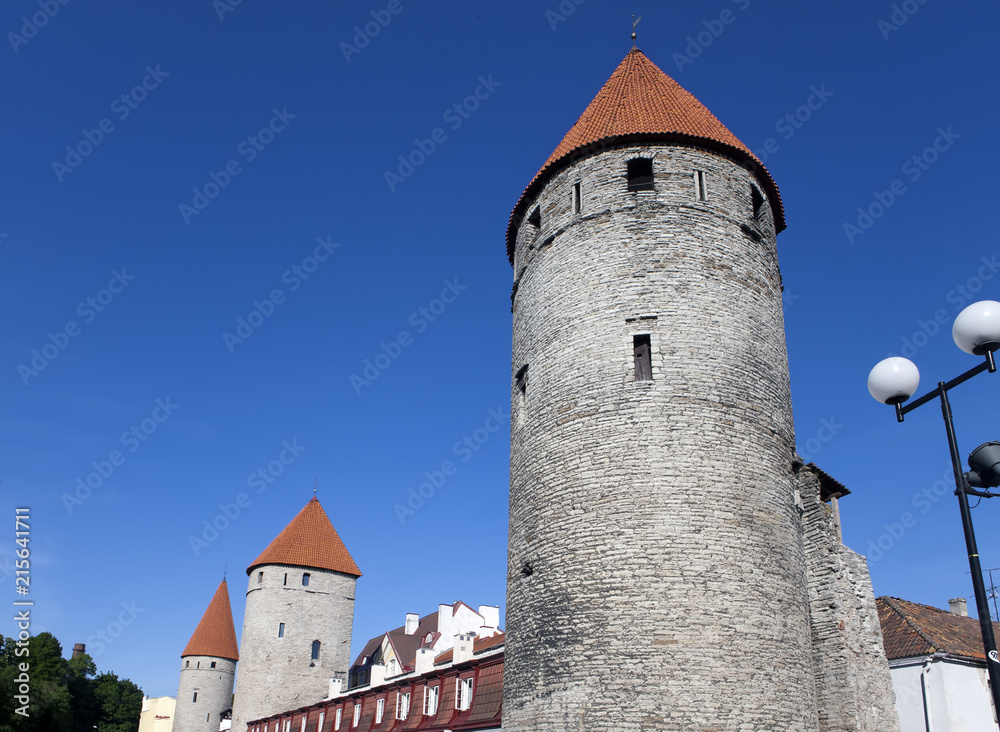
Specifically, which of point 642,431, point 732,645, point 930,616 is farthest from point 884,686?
point 930,616

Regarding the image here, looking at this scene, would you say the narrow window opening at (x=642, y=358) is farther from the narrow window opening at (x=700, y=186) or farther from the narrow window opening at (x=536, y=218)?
the narrow window opening at (x=536, y=218)

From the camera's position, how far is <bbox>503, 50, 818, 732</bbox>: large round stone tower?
10523 millimetres

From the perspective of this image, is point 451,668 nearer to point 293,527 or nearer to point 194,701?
point 293,527

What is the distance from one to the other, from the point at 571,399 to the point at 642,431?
1.33m

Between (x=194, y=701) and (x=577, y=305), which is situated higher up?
(x=577, y=305)

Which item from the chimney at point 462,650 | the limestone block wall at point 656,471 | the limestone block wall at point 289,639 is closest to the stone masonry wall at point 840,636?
the limestone block wall at point 656,471

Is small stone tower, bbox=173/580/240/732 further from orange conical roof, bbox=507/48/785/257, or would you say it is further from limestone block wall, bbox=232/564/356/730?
orange conical roof, bbox=507/48/785/257

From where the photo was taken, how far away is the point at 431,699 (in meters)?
20.4

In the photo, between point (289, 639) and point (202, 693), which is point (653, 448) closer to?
point (289, 639)

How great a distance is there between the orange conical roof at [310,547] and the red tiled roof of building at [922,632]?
889 inches

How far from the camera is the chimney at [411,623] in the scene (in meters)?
40.2

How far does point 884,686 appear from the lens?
13.0 m

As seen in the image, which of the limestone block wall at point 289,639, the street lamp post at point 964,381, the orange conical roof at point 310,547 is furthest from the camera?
the orange conical roof at point 310,547

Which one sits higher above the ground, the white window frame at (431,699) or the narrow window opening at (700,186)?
the narrow window opening at (700,186)
